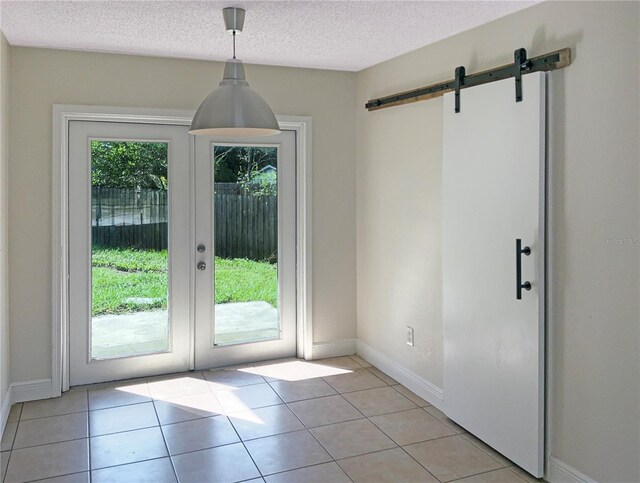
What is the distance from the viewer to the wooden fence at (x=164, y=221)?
13.3 feet

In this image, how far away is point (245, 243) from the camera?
176 inches

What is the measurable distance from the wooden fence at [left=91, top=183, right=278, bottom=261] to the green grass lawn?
7 centimetres

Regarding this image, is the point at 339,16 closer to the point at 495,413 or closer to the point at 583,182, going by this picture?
the point at 583,182

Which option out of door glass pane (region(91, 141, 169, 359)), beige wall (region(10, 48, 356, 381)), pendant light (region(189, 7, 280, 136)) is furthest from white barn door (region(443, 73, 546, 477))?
door glass pane (region(91, 141, 169, 359))

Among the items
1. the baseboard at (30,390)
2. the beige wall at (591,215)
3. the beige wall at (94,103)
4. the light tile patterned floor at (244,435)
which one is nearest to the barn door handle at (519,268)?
the beige wall at (591,215)

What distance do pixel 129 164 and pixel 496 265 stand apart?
8.48 feet

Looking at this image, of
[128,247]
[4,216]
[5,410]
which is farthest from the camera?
[128,247]

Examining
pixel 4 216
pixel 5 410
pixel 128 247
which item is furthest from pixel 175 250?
pixel 5 410

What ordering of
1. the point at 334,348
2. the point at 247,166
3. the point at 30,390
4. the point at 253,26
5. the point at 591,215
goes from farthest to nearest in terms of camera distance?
the point at 334,348
the point at 247,166
the point at 30,390
the point at 253,26
the point at 591,215

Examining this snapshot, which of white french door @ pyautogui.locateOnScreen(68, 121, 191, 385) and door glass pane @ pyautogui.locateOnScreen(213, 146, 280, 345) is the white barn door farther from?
white french door @ pyautogui.locateOnScreen(68, 121, 191, 385)

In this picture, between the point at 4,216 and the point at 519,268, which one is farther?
the point at 4,216

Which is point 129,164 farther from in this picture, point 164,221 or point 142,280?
point 142,280

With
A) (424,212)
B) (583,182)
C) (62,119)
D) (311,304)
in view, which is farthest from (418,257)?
(62,119)

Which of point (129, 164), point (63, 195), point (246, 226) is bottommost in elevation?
point (246, 226)
